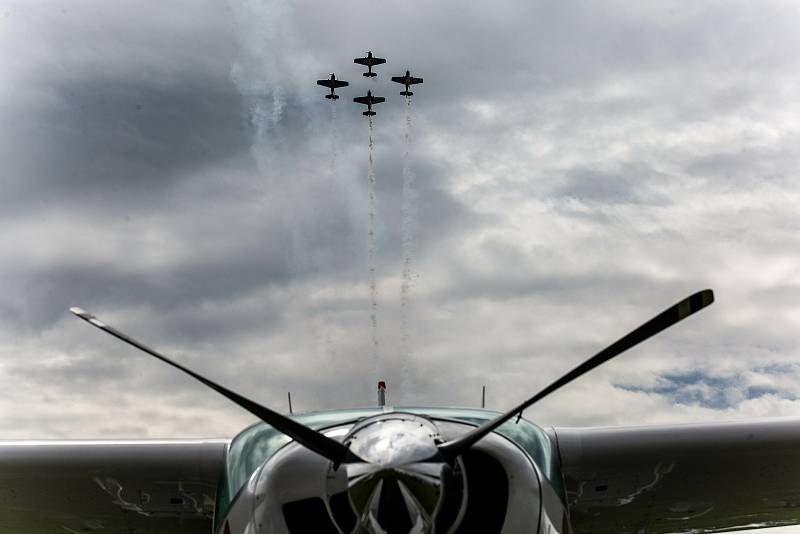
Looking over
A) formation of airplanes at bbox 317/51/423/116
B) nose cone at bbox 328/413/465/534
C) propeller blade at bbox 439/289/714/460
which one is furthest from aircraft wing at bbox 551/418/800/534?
formation of airplanes at bbox 317/51/423/116

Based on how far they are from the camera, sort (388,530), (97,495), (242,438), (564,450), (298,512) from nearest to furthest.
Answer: (388,530) < (298,512) < (242,438) < (564,450) < (97,495)

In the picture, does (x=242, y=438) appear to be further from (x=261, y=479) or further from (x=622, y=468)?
(x=622, y=468)

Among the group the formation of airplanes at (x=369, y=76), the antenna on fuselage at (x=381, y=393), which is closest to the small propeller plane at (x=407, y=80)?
Result: the formation of airplanes at (x=369, y=76)

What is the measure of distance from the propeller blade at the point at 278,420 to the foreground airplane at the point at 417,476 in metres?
0.02

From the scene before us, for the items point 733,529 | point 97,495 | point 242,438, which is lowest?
point 733,529

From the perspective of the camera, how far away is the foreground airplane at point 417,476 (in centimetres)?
1037

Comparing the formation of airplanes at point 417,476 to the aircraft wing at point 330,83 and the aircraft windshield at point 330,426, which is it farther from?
the aircraft wing at point 330,83

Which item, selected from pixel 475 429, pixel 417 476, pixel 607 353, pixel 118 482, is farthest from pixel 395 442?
pixel 118 482

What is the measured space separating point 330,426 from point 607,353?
3132 millimetres

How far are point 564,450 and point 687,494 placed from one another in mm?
2982

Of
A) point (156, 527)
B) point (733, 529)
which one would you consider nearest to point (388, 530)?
point (156, 527)

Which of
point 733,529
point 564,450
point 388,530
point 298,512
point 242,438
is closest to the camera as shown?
point 388,530

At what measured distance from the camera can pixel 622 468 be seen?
1579cm

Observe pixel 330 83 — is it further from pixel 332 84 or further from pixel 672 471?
pixel 672 471
